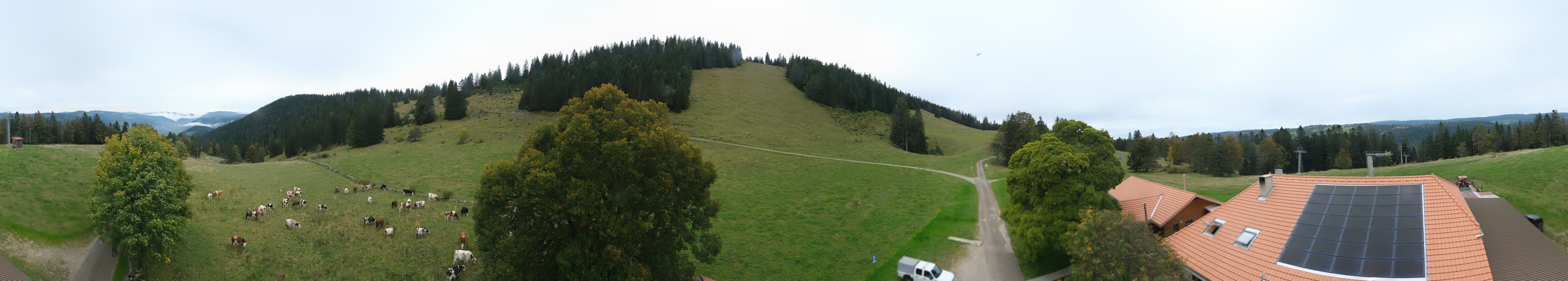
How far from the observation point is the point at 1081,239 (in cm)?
1944

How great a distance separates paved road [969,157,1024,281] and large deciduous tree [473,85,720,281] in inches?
601

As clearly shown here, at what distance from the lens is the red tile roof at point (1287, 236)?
52.7 ft

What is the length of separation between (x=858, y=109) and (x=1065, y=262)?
84.4 metres

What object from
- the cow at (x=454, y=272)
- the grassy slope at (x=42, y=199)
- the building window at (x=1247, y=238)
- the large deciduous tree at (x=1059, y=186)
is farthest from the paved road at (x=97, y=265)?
the building window at (x=1247, y=238)

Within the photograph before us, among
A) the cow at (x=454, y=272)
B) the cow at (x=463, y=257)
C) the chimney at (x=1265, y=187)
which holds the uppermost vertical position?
the chimney at (x=1265, y=187)

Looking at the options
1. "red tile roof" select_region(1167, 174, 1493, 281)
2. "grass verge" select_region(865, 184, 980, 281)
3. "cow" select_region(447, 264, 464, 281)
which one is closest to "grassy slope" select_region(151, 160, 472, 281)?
"cow" select_region(447, 264, 464, 281)

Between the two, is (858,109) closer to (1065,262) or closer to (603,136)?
(1065,262)

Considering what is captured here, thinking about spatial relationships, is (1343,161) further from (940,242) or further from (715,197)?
(715,197)

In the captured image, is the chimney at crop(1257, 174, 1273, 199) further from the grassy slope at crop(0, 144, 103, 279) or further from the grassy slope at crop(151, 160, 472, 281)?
the grassy slope at crop(0, 144, 103, 279)

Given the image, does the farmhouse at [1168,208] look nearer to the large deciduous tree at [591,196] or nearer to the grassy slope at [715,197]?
the grassy slope at [715,197]

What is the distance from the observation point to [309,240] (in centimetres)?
2519

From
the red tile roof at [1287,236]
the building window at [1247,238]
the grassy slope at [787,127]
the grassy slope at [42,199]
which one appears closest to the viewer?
the red tile roof at [1287,236]

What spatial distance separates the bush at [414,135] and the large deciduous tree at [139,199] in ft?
141

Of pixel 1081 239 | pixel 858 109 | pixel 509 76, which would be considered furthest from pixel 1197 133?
pixel 509 76
